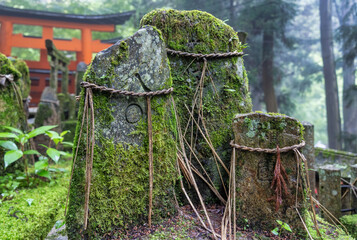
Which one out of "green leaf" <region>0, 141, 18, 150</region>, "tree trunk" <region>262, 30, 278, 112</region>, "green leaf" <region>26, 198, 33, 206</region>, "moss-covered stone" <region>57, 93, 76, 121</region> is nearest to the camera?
"green leaf" <region>26, 198, 33, 206</region>

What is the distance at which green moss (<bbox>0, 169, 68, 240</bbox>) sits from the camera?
202cm

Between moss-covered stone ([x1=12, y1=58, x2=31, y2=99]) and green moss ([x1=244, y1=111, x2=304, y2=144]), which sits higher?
moss-covered stone ([x1=12, y1=58, x2=31, y2=99])

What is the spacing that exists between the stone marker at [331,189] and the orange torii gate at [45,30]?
35.7 ft

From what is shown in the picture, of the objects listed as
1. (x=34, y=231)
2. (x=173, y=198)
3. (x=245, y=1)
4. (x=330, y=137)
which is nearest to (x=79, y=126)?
(x=173, y=198)

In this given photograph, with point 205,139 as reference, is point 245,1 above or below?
above

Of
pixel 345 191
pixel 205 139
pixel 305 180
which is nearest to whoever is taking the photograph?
pixel 305 180

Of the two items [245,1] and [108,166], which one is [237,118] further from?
[245,1]

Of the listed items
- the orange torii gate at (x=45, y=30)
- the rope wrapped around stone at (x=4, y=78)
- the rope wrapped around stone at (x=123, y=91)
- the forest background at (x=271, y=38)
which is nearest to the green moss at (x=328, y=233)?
the rope wrapped around stone at (x=123, y=91)

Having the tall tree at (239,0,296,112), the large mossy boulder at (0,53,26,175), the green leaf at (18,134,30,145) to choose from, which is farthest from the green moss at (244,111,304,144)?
the tall tree at (239,0,296,112)

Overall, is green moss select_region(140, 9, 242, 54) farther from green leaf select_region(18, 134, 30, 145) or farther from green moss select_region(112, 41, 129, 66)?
green leaf select_region(18, 134, 30, 145)

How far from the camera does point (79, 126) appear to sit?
1719mm

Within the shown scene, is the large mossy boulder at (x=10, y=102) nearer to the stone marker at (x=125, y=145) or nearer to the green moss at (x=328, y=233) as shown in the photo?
the stone marker at (x=125, y=145)

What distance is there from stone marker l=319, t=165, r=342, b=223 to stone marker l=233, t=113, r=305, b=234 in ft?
4.55

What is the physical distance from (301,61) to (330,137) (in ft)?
21.6
